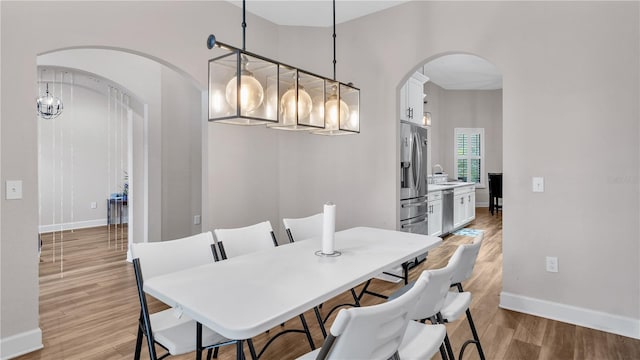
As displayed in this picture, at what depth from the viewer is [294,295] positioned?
1.37 m

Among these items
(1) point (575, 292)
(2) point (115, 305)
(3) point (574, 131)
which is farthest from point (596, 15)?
(2) point (115, 305)

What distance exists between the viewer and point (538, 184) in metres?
2.81

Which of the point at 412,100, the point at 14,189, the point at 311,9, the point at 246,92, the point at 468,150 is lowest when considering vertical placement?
the point at 14,189

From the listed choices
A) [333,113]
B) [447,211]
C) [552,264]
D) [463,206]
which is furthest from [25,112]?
[463,206]

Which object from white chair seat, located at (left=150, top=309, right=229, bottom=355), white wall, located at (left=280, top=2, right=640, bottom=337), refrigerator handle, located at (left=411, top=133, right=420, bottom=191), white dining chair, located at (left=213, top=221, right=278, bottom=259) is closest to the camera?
white chair seat, located at (left=150, top=309, right=229, bottom=355)

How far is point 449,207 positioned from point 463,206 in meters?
0.91

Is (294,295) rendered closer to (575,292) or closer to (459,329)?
(459,329)

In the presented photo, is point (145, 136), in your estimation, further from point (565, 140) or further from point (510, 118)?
point (565, 140)

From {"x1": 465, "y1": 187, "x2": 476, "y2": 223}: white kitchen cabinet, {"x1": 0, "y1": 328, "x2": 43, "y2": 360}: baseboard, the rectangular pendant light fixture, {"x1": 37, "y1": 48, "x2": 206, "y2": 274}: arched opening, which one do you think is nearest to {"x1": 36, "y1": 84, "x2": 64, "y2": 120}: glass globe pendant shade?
{"x1": 37, "y1": 48, "x2": 206, "y2": 274}: arched opening

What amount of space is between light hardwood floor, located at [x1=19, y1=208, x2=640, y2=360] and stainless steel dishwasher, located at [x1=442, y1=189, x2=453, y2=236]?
162 centimetres

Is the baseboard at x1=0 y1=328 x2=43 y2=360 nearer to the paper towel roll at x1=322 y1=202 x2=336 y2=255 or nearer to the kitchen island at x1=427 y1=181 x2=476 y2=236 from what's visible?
the paper towel roll at x1=322 y1=202 x2=336 y2=255

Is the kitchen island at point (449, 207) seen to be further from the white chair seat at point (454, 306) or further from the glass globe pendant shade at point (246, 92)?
the glass globe pendant shade at point (246, 92)

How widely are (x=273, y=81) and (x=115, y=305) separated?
8.58 feet

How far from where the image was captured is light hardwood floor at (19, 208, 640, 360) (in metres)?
2.27
